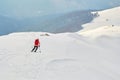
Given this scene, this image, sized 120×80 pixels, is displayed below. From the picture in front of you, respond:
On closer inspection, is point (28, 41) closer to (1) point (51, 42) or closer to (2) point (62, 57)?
(1) point (51, 42)

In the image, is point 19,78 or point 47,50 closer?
point 19,78

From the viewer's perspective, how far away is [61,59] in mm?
34844

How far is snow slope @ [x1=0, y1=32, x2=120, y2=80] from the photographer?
1195 inches

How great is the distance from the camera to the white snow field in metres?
30.4

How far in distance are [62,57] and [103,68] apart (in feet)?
13.9

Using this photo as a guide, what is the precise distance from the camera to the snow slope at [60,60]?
3036 cm

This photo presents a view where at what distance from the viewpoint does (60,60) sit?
34.5m

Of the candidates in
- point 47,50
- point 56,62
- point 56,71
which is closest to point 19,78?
point 56,71

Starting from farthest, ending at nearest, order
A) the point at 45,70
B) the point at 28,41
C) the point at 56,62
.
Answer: the point at 28,41
the point at 56,62
the point at 45,70

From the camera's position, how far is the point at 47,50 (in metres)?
38.7

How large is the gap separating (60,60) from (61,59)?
1.30 feet

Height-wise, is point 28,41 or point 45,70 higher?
point 28,41

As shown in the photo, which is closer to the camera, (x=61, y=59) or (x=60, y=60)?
(x=60, y=60)

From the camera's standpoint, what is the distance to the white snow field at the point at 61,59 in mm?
30391
